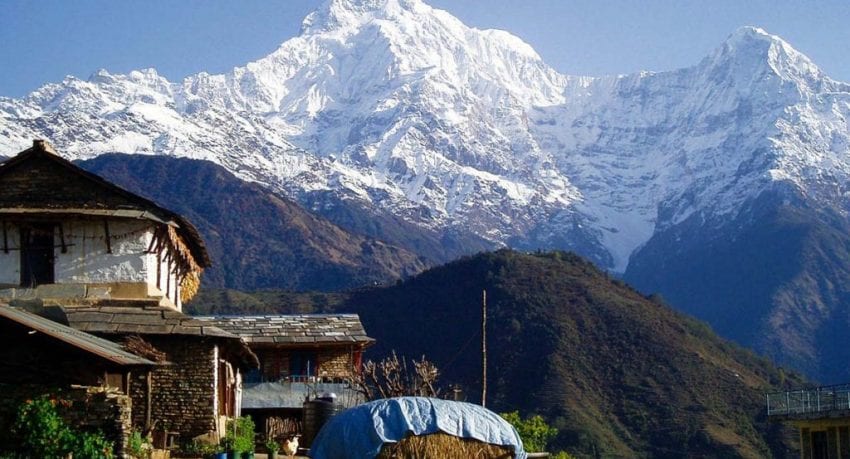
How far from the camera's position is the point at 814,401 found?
48250 mm

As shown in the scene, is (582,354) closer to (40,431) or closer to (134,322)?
(134,322)

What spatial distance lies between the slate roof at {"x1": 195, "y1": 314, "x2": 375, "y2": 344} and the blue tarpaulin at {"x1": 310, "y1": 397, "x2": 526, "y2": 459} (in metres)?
24.7

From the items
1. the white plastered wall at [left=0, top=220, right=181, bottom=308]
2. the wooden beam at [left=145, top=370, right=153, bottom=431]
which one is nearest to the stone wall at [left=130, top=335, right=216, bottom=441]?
the wooden beam at [left=145, top=370, right=153, bottom=431]

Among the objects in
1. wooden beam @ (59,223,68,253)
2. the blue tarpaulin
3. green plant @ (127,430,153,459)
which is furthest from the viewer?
wooden beam @ (59,223,68,253)

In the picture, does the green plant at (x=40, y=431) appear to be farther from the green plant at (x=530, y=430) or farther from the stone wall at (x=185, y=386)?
the green plant at (x=530, y=430)

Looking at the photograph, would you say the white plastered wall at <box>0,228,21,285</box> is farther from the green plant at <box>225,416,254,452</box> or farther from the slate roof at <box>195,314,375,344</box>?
the slate roof at <box>195,314,375,344</box>

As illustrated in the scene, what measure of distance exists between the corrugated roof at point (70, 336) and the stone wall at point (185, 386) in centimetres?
385

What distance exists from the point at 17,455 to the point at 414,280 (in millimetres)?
129168

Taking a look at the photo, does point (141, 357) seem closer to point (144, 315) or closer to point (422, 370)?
point (144, 315)

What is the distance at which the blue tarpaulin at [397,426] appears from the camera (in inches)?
1200

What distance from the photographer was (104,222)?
4222 centimetres

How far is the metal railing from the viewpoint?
4641 centimetres

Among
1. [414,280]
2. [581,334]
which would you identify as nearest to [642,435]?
[581,334]

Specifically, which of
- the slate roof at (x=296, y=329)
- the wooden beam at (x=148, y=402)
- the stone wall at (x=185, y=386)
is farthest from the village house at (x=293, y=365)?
the wooden beam at (x=148, y=402)
